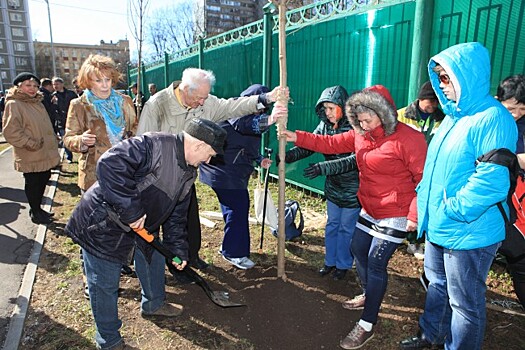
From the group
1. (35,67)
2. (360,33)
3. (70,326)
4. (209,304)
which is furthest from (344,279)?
(35,67)

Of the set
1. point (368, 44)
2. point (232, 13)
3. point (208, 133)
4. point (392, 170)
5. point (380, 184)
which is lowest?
point (380, 184)

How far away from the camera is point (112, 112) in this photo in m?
3.00

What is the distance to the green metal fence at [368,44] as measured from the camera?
11.1 feet

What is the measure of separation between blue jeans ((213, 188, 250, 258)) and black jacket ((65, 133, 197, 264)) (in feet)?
4.01

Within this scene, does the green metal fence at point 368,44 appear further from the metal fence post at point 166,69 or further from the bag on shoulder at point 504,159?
the metal fence post at point 166,69

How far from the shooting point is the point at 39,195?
4.79 m

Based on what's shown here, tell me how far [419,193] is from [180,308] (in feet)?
6.75

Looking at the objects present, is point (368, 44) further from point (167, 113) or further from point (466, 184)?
point (466, 184)

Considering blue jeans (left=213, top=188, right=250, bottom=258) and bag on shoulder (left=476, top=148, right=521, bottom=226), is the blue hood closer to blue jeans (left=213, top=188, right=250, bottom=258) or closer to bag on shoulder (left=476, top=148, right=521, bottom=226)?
bag on shoulder (left=476, top=148, right=521, bottom=226)

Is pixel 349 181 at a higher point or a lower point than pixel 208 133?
lower

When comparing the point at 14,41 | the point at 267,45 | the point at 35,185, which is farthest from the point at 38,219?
the point at 14,41

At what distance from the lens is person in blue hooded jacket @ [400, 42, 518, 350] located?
175 cm

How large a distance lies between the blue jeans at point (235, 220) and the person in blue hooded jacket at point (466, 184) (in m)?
1.79

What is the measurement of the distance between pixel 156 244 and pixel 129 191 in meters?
0.52
